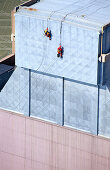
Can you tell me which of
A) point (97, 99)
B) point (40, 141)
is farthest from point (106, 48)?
point (40, 141)

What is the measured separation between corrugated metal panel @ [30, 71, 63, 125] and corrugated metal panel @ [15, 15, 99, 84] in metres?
1.05

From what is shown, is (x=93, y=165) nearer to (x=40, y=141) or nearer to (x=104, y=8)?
(x=40, y=141)

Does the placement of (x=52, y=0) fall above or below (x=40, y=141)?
above

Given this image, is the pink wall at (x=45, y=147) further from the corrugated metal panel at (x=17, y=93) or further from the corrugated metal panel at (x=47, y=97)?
the corrugated metal panel at (x=47, y=97)

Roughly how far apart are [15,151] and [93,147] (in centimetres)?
551

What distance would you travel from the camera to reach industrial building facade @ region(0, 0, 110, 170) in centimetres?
3294

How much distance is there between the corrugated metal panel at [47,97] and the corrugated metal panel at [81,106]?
39 centimetres

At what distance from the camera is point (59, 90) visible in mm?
35531

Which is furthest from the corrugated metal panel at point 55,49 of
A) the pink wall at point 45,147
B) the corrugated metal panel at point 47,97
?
the pink wall at point 45,147

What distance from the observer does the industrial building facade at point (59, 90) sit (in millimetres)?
32938

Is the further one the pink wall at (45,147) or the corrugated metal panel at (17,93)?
the corrugated metal panel at (17,93)

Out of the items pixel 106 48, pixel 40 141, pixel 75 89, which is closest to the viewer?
pixel 106 48

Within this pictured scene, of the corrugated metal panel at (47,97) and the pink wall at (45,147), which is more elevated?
the corrugated metal panel at (47,97)

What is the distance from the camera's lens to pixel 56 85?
35531 mm
